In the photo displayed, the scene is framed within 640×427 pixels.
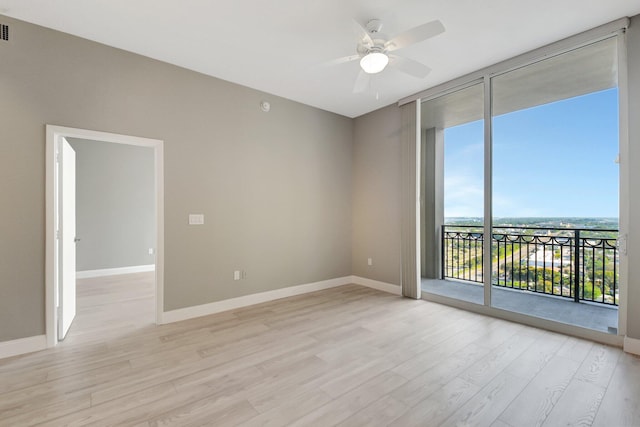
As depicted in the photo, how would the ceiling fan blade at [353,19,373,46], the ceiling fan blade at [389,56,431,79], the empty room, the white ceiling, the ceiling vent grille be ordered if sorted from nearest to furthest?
1. the empty room
2. the ceiling fan blade at [353,19,373,46]
3. the white ceiling
4. the ceiling vent grille
5. the ceiling fan blade at [389,56,431,79]

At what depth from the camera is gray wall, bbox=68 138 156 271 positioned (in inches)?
225

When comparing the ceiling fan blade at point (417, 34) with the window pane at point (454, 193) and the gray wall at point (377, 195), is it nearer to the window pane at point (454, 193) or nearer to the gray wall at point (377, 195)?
the window pane at point (454, 193)

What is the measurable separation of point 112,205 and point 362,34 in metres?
6.14

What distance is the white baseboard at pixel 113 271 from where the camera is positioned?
5.64 m

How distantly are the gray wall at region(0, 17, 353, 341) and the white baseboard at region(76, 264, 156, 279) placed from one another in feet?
8.05

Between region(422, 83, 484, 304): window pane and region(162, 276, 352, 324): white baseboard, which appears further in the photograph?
region(422, 83, 484, 304): window pane

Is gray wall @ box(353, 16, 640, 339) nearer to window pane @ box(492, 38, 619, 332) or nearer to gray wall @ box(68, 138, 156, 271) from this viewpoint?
window pane @ box(492, 38, 619, 332)

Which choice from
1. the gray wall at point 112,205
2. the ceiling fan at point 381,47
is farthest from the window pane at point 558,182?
the gray wall at point 112,205

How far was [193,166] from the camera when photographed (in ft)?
11.8

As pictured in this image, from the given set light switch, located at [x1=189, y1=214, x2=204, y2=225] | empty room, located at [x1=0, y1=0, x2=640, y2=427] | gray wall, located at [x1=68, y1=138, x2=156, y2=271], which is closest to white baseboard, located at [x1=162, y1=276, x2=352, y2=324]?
empty room, located at [x1=0, y1=0, x2=640, y2=427]

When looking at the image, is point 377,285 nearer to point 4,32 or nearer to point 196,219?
point 196,219

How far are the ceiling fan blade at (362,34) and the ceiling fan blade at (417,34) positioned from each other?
168mm

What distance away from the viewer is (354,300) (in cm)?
427

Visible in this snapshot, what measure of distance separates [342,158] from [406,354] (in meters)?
3.55
